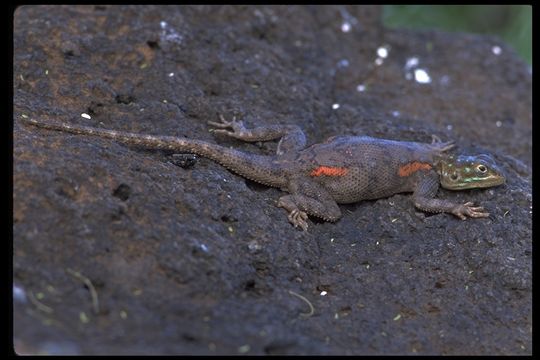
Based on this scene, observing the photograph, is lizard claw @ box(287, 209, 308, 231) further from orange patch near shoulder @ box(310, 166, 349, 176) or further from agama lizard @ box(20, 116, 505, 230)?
orange patch near shoulder @ box(310, 166, 349, 176)

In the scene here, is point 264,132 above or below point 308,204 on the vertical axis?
above

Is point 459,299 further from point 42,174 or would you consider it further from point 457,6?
point 457,6

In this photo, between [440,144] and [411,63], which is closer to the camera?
[440,144]

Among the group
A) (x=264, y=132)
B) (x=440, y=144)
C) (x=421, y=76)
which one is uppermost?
(x=264, y=132)

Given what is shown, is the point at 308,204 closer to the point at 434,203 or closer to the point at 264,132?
the point at 264,132

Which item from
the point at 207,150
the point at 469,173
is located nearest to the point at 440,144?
the point at 469,173

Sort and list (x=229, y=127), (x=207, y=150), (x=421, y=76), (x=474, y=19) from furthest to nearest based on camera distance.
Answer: (x=474, y=19) → (x=421, y=76) → (x=229, y=127) → (x=207, y=150)
